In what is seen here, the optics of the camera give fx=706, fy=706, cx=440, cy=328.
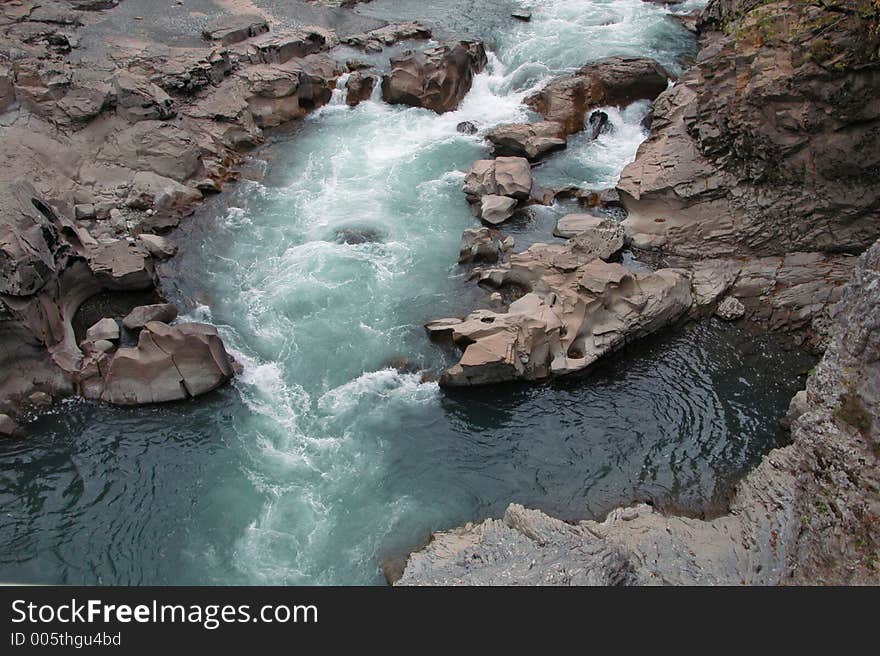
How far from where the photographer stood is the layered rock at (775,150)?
1792 centimetres

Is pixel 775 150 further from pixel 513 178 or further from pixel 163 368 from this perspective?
pixel 163 368

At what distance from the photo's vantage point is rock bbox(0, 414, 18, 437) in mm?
15609

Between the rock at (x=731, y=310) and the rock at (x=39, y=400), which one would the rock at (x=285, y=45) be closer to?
the rock at (x=39, y=400)

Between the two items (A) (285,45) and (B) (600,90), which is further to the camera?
(A) (285,45)

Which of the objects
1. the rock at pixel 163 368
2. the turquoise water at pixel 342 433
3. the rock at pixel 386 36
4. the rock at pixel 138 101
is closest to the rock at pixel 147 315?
the turquoise water at pixel 342 433

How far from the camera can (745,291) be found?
1894 centimetres

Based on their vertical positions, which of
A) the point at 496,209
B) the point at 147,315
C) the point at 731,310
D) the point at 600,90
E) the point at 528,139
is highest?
the point at 600,90

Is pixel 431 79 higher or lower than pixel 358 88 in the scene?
higher

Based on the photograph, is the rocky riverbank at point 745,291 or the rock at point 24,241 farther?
the rock at point 24,241

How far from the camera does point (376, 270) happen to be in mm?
20688

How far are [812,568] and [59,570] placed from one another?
43.8 feet

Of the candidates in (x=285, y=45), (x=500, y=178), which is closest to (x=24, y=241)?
(x=500, y=178)

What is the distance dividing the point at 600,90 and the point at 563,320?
43.6 ft

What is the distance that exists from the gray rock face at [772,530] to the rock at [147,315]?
9668mm
